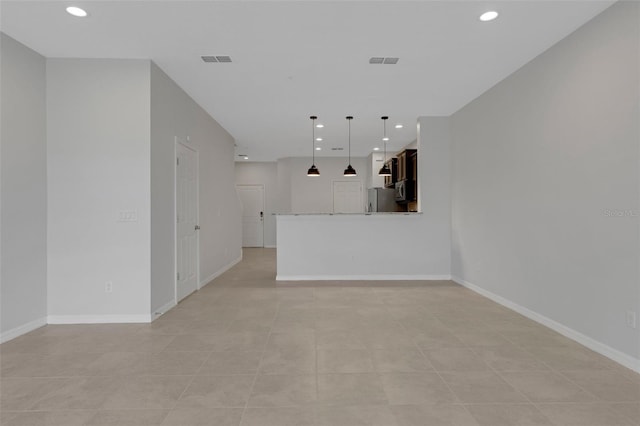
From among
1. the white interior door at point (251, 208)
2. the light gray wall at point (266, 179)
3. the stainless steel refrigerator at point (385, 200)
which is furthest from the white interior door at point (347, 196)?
the white interior door at point (251, 208)

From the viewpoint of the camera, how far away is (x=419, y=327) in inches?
145

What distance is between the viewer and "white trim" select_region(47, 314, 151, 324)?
12.8ft

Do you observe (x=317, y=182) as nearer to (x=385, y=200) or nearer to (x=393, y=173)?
(x=393, y=173)

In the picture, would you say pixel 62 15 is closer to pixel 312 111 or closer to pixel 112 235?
pixel 112 235

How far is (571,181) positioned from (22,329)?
5579mm

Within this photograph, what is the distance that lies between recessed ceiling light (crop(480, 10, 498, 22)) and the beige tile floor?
290 centimetres

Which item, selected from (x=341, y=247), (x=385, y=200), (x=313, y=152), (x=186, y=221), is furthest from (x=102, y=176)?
(x=313, y=152)

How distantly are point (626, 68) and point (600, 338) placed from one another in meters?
2.22

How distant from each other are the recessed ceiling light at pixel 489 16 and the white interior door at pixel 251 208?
9330 millimetres

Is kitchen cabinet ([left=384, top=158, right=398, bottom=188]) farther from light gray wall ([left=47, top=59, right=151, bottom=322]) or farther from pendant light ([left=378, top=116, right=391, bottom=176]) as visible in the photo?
light gray wall ([left=47, top=59, right=151, bottom=322])

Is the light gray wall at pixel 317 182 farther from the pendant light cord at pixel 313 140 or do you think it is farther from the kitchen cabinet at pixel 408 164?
the kitchen cabinet at pixel 408 164

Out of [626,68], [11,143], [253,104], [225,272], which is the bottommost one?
[225,272]

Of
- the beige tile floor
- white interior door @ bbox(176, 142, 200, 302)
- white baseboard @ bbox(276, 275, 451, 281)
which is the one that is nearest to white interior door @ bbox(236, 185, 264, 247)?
white baseboard @ bbox(276, 275, 451, 281)

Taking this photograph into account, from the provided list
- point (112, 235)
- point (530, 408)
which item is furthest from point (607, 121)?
point (112, 235)
